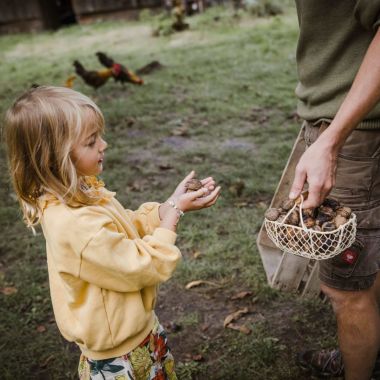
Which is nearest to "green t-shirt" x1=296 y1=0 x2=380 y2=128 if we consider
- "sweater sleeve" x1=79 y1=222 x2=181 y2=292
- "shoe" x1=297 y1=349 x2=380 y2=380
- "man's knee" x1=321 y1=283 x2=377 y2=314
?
"man's knee" x1=321 y1=283 x2=377 y2=314

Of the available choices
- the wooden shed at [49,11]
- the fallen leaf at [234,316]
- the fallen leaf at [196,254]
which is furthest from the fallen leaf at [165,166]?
the wooden shed at [49,11]

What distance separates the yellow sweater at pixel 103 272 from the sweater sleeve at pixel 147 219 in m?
0.15

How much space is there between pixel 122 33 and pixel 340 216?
1380cm

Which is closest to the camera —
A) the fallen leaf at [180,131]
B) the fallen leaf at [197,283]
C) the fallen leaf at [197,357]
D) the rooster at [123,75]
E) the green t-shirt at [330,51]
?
the green t-shirt at [330,51]

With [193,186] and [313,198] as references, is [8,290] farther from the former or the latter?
[313,198]

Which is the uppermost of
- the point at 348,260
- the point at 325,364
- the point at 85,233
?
the point at 85,233

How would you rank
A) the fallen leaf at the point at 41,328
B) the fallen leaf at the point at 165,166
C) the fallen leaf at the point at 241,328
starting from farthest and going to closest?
the fallen leaf at the point at 165,166 < the fallen leaf at the point at 41,328 < the fallen leaf at the point at 241,328

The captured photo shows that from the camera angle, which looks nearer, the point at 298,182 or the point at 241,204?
the point at 298,182

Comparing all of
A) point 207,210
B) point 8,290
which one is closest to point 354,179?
point 207,210

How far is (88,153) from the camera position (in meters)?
1.68

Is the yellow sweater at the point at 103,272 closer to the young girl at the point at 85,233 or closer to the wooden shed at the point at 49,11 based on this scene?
the young girl at the point at 85,233

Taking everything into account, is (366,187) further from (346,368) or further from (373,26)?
(346,368)

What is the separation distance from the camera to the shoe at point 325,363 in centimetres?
247

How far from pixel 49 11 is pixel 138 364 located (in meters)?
17.9
